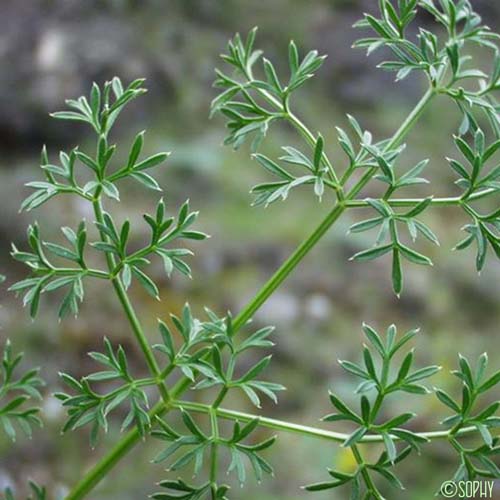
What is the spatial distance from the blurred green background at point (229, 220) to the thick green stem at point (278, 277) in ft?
2.29

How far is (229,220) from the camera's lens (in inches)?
71.5

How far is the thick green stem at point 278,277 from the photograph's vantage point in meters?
0.58

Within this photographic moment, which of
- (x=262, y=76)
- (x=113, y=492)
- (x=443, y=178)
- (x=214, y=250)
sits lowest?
(x=113, y=492)

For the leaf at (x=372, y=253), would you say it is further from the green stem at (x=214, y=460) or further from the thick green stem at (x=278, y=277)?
the green stem at (x=214, y=460)

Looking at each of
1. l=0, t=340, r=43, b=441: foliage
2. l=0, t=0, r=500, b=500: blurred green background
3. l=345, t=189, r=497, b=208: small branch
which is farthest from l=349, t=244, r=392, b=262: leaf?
l=0, t=0, r=500, b=500: blurred green background

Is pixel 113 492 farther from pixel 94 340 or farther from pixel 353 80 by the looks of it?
pixel 353 80

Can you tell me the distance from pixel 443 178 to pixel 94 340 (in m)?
0.89

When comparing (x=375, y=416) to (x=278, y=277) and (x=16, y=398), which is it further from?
(x=16, y=398)

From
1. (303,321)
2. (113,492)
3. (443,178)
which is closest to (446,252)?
(443,178)

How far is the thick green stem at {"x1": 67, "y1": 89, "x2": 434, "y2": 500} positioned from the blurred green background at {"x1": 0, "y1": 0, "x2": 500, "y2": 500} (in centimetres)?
70

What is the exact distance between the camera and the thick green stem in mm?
585

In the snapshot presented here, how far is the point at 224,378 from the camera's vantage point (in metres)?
0.59

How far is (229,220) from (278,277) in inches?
48.3

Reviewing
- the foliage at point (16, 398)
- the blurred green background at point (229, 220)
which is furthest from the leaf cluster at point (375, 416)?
the blurred green background at point (229, 220)
